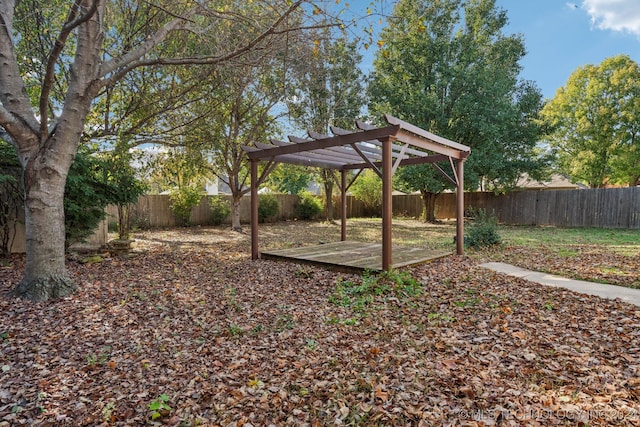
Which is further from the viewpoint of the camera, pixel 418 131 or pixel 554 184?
pixel 554 184

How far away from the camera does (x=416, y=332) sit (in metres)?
3.24

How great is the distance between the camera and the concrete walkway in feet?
13.2

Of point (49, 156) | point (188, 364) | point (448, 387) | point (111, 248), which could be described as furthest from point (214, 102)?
point (448, 387)

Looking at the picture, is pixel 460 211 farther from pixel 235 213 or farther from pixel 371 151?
pixel 235 213

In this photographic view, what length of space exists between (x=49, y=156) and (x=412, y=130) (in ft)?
15.5

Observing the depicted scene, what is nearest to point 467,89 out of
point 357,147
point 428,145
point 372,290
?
point 428,145

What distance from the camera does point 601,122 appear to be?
59.1 ft

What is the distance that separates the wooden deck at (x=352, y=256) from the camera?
5570mm

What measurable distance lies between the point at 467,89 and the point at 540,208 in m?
5.56

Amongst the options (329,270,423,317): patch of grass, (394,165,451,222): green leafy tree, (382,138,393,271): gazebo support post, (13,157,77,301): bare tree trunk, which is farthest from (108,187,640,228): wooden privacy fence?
(329,270,423,317): patch of grass

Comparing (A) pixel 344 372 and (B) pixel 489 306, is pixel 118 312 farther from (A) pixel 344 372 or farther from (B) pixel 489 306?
(B) pixel 489 306

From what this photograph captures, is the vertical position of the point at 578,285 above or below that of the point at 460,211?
below

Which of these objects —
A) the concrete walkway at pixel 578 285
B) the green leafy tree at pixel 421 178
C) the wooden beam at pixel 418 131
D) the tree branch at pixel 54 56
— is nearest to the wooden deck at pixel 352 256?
the concrete walkway at pixel 578 285

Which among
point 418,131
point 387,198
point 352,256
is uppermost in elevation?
point 418,131
